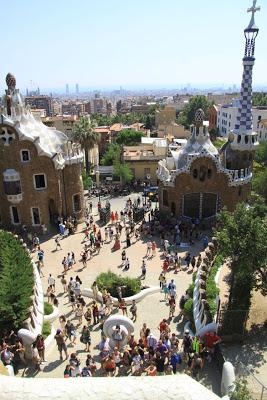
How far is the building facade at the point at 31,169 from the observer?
98.1 ft

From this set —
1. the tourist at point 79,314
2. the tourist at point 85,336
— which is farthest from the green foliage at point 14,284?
the tourist at point 85,336

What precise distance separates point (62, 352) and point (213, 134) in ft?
249

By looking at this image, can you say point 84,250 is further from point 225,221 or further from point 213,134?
point 213,134

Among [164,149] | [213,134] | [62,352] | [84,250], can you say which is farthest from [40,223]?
[213,134]

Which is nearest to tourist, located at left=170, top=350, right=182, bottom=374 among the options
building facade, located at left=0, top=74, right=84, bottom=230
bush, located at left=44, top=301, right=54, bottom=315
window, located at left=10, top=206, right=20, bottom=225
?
bush, located at left=44, top=301, right=54, bottom=315

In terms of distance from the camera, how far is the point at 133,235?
2988 cm

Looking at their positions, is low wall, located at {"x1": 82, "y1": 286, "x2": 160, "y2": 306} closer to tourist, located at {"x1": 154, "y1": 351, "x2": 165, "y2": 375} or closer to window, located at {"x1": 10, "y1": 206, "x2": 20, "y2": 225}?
tourist, located at {"x1": 154, "y1": 351, "x2": 165, "y2": 375}

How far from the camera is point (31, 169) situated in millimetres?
30625

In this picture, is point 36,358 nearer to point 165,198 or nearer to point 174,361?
point 174,361

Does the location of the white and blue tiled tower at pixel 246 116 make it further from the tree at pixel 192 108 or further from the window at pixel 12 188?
the tree at pixel 192 108

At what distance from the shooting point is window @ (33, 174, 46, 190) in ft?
102

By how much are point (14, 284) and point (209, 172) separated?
18690 millimetres

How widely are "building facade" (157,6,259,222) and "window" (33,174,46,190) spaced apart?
9.49m

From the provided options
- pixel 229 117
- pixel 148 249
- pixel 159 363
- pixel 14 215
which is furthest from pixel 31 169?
pixel 229 117
